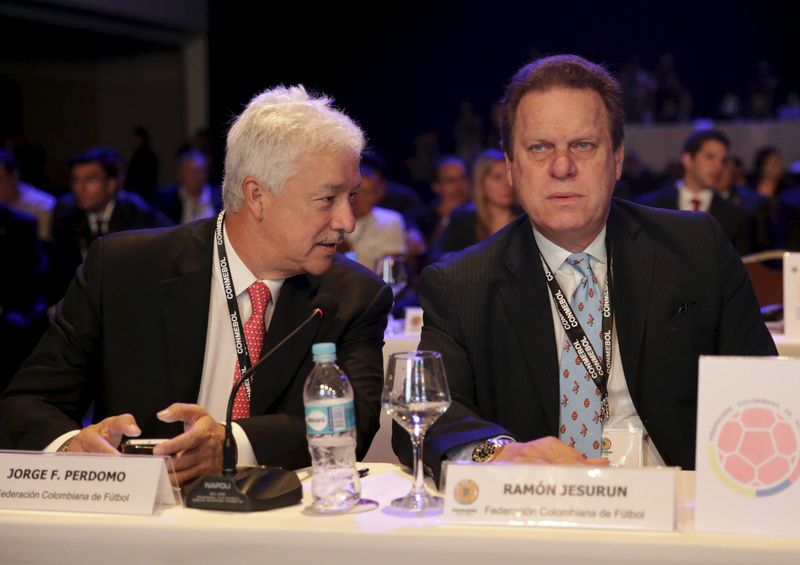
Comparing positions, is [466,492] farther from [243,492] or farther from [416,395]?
[243,492]

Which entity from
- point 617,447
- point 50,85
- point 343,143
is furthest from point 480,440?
point 50,85

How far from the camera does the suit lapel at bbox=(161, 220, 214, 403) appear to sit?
2.31 meters

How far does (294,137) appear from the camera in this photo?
228cm

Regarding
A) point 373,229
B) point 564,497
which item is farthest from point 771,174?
point 564,497

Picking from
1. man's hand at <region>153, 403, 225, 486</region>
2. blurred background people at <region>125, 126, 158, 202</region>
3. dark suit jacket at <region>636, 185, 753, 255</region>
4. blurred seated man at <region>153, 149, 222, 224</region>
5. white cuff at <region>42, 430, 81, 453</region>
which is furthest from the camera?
blurred background people at <region>125, 126, 158, 202</region>

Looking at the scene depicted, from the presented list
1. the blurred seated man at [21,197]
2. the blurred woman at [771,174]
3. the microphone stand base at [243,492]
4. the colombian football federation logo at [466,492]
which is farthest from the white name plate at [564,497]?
the blurred woman at [771,174]

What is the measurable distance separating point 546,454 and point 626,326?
585 mm


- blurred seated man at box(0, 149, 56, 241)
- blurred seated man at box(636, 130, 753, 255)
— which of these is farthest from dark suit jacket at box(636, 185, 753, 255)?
blurred seated man at box(0, 149, 56, 241)

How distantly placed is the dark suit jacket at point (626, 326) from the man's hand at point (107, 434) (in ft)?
2.19

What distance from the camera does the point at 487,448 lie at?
1897 mm

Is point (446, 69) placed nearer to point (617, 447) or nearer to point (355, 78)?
point (355, 78)

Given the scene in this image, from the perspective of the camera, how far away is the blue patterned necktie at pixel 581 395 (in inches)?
86.7

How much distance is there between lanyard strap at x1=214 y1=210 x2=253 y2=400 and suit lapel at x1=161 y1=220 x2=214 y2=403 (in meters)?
0.03

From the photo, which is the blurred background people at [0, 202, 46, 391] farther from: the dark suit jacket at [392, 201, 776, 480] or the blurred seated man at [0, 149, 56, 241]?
the dark suit jacket at [392, 201, 776, 480]
